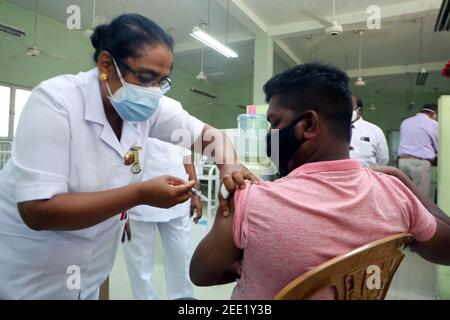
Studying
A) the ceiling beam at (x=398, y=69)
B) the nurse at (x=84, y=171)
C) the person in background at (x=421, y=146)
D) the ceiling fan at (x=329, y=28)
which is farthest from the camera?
the ceiling beam at (x=398, y=69)

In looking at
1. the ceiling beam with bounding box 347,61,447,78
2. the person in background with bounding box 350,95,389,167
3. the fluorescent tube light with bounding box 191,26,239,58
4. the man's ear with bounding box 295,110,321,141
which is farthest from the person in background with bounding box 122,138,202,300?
the ceiling beam with bounding box 347,61,447,78

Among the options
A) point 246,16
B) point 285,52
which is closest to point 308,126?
point 246,16

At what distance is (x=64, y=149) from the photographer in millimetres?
734

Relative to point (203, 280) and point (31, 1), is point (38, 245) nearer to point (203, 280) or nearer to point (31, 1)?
point (203, 280)

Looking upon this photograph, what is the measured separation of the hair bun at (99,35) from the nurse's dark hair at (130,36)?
3cm

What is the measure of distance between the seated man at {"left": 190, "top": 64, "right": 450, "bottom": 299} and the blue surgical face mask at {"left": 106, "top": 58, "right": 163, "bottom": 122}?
0.38 m

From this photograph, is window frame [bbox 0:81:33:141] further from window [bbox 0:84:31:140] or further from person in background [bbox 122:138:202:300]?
person in background [bbox 122:138:202:300]

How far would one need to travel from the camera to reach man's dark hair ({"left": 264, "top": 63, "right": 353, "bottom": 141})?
78cm

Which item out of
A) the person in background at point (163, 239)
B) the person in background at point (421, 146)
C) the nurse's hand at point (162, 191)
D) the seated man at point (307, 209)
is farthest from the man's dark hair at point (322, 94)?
the person in background at point (421, 146)

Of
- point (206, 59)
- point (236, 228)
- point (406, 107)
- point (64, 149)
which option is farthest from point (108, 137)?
point (406, 107)

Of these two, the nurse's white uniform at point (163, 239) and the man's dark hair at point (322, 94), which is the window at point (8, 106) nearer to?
the nurse's white uniform at point (163, 239)

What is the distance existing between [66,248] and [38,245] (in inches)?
2.7

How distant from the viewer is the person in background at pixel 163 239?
1.87 meters

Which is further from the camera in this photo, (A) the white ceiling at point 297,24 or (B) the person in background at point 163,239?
(A) the white ceiling at point 297,24
